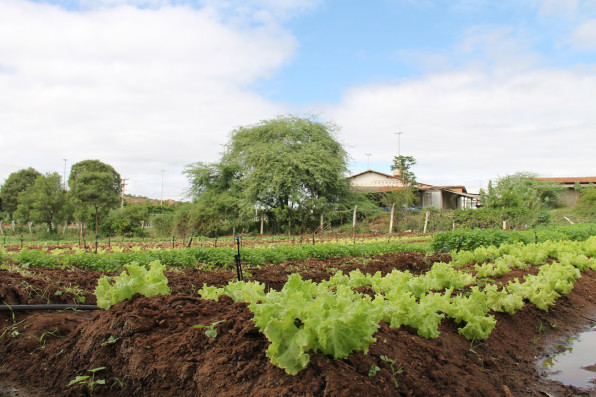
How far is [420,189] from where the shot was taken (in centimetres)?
3488

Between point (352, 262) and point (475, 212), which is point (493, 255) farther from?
point (475, 212)

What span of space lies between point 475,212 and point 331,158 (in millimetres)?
9887

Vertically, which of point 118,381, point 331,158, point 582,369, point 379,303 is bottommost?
point 582,369

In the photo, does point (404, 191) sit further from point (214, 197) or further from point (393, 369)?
point (393, 369)

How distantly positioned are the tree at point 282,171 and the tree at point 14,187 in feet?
83.8

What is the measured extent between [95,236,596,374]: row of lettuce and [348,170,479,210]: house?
1081 inches

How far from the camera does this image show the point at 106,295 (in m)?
3.45

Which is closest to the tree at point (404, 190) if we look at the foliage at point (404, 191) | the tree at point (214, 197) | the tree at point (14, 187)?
the foliage at point (404, 191)

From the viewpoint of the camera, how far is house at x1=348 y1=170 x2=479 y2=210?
35.6m

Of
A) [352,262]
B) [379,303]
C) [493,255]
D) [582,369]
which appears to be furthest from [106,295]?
[493,255]

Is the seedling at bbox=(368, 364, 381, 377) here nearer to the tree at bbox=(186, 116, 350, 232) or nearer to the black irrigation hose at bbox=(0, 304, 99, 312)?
the black irrigation hose at bbox=(0, 304, 99, 312)

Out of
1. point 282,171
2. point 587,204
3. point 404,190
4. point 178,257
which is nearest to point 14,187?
point 282,171

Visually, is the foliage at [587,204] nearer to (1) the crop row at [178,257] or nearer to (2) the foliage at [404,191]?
(2) the foliage at [404,191]

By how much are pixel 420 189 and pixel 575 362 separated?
1248 inches
